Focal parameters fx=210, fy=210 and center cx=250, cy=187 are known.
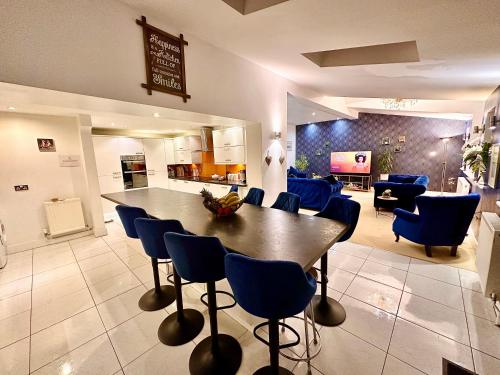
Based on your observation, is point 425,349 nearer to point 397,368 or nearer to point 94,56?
point 397,368

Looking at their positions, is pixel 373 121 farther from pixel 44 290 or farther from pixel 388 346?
pixel 44 290

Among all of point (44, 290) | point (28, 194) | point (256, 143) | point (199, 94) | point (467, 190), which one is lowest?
point (44, 290)

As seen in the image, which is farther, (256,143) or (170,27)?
(256,143)

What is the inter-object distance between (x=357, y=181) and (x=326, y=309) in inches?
308

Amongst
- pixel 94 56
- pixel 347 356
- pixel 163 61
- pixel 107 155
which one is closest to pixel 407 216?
pixel 347 356

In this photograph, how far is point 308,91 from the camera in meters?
4.77

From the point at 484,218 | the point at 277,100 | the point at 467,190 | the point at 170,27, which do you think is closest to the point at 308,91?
the point at 277,100

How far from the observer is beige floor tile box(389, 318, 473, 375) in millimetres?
1523

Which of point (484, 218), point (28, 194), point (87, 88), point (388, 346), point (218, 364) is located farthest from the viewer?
point (28, 194)

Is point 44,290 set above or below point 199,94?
below

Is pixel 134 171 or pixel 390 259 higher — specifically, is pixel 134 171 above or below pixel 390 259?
above

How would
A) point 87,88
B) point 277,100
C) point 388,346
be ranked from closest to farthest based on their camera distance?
point 388,346
point 87,88
point 277,100

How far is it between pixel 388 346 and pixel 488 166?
3.36 meters

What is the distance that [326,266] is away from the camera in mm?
1852
